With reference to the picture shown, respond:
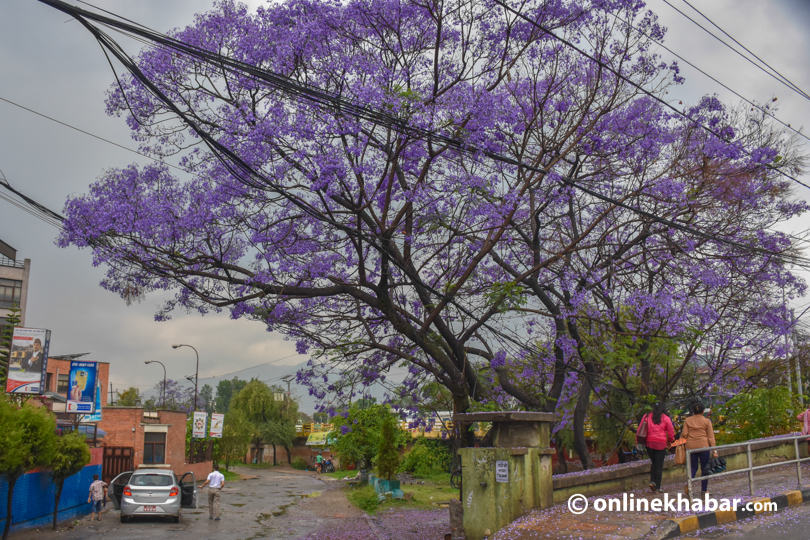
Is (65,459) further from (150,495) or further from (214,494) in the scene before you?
(214,494)

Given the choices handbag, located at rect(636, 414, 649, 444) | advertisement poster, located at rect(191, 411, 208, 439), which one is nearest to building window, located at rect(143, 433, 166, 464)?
advertisement poster, located at rect(191, 411, 208, 439)

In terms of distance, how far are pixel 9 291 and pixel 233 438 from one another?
67.0ft

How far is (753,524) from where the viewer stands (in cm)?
823

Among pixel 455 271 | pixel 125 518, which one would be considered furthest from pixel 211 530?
pixel 455 271

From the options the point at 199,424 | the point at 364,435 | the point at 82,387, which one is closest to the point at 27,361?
the point at 82,387

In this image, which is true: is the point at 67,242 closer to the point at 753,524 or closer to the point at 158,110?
the point at 158,110

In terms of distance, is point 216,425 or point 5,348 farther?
point 216,425

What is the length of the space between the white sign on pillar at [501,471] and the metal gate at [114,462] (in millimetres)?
22625

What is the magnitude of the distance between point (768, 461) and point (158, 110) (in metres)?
14.0

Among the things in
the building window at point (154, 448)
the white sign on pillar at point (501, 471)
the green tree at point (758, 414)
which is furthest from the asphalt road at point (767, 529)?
the building window at point (154, 448)

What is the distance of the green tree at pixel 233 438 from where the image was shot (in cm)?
4734

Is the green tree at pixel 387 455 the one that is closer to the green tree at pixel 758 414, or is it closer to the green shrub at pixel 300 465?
the green tree at pixel 758 414

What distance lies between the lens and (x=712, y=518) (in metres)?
8.26
